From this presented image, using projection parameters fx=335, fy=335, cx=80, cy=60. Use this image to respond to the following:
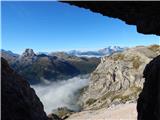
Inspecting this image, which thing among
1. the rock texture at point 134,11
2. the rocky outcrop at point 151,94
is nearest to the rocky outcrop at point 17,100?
the rocky outcrop at point 151,94

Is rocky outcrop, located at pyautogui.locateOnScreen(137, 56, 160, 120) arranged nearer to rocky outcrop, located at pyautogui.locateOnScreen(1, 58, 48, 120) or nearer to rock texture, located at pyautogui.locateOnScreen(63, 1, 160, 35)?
rock texture, located at pyautogui.locateOnScreen(63, 1, 160, 35)

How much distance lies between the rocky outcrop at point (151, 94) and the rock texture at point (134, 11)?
7.25 meters

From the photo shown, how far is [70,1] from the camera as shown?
74.0 feet

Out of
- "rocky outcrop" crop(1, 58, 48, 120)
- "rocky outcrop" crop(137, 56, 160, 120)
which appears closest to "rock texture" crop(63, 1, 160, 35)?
"rocky outcrop" crop(137, 56, 160, 120)

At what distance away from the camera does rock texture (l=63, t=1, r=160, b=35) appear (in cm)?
2255

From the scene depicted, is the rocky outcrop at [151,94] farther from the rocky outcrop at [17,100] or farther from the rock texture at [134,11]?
the rocky outcrop at [17,100]

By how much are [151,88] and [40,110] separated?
655 inches

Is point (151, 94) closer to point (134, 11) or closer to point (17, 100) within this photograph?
point (134, 11)

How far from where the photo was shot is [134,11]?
24.2 m

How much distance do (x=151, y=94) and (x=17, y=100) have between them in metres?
15.2

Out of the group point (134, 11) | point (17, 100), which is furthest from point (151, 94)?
point (17, 100)

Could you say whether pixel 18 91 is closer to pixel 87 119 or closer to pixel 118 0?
pixel 118 0

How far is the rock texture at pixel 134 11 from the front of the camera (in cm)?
2255

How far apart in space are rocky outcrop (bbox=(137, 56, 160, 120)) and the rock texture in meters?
7.25
